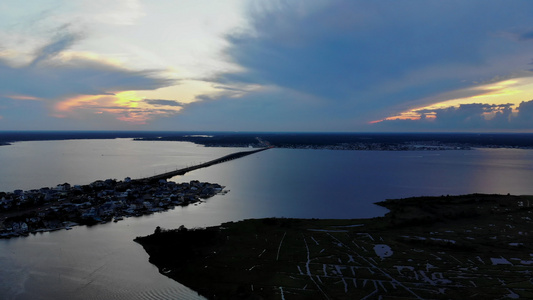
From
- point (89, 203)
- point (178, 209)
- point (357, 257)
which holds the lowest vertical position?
point (178, 209)

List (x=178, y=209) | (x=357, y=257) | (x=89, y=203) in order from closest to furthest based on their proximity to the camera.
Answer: (x=357, y=257), (x=89, y=203), (x=178, y=209)

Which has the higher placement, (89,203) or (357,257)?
(89,203)

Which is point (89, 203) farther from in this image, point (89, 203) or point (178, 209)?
point (178, 209)

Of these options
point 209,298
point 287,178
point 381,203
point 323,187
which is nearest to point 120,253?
point 209,298

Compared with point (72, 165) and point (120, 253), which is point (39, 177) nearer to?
point (72, 165)

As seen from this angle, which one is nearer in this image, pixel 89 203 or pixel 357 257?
pixel 357 257

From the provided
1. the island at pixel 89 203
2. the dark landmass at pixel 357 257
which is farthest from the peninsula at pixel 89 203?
the dark landmass at pixel 357 257

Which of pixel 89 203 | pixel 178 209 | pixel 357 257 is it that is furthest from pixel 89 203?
pixel 357 257

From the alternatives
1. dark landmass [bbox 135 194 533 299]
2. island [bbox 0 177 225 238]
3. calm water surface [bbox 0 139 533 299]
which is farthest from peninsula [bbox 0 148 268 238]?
dark landmass [bbox 135 194 533 299]
